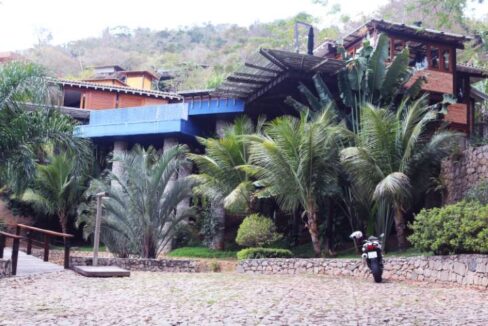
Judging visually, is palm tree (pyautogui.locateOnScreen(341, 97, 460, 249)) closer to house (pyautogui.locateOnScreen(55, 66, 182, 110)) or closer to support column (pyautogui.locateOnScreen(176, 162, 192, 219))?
support column (pyautogui.locateOnScreen(176, 162, 192, 219))

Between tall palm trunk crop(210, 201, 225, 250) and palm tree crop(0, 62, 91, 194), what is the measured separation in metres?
7.52

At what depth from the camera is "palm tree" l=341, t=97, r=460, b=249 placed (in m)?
14.2

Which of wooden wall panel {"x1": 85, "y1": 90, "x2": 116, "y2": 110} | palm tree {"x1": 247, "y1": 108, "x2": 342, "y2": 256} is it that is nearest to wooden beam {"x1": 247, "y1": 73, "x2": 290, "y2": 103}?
palm tree {"x1": 247, "y1": 108, "x2": 342, "y2": 256}

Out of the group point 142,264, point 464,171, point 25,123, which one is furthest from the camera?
point 142,264

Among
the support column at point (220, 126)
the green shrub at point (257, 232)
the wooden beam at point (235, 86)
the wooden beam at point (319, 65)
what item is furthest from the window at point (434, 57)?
the green shrub at point (257, 232)

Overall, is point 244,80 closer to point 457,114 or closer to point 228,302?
point 457,114

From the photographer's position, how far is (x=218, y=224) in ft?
65.9

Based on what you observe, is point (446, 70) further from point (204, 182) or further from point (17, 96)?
point (17, 96)

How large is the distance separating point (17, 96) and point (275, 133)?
6.74 m

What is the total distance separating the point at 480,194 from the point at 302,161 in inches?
176

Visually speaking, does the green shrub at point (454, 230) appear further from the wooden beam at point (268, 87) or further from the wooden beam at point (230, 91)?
the wooden beam at point (230, 91)

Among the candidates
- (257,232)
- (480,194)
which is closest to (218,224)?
(257,232)

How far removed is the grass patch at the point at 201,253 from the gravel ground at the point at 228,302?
24.1 feet

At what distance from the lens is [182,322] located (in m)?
6.05
